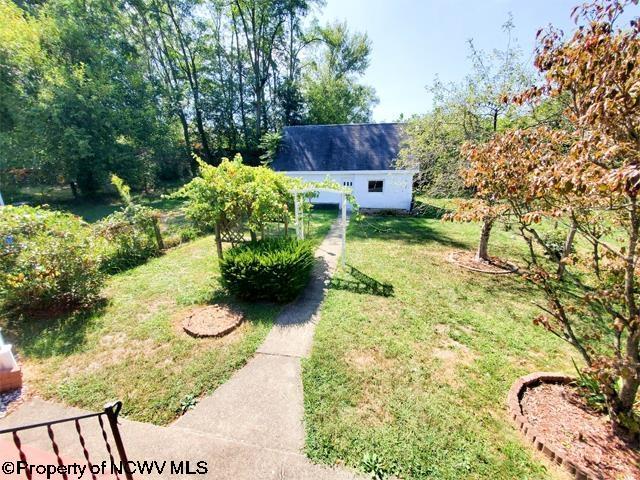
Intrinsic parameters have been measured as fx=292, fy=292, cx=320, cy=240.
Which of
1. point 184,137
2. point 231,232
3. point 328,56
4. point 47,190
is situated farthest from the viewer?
point 328,56

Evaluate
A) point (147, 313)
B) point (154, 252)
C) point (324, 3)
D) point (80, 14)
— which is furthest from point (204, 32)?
point (147, 313)

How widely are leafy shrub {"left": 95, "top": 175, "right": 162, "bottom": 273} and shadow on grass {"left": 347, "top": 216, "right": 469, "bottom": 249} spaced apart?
7185 millimetres

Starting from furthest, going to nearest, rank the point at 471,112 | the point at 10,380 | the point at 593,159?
1. the point at 471,112
2. the point at 10,380
3. the point at 593,159

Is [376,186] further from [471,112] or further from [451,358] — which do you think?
[451,358]

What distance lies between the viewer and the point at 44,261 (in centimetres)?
589

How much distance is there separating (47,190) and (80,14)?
1237cm

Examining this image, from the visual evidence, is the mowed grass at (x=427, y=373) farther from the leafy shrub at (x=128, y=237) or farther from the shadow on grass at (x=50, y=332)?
the leafy shrub at (x=128, y=237)

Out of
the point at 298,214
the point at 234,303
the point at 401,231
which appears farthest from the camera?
the point at 401,231

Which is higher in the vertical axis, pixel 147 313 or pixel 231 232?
pixel 231 232

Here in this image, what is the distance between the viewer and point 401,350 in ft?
16.4

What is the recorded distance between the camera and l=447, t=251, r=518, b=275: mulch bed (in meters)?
8.34

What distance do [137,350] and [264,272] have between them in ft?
8.69

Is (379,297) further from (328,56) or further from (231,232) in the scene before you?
(328,56)

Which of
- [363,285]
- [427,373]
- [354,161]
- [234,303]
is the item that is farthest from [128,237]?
[354,161]
